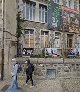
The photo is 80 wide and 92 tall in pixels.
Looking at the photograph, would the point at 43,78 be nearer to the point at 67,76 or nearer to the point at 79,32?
the point at 67,76

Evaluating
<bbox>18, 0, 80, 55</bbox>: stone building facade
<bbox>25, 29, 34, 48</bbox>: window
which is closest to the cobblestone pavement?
<bbox>18, 0, 80, 55</bbox>: stone building facade

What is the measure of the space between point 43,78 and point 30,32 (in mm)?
11302

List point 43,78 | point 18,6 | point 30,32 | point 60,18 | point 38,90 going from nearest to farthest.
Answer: point 38,90, point 43,78, point 18,6, point 30,32, point 60,18

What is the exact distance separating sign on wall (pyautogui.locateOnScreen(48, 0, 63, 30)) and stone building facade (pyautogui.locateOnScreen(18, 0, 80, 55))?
0.37 m

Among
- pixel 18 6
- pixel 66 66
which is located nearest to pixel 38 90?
pixel 66 66

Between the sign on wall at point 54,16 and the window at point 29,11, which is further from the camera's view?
the sign on wall at point 54,16

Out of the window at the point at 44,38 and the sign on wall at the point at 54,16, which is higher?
the sign on wall at the point at 54,16

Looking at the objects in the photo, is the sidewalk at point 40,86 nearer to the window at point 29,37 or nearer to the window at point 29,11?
the window at point 29,37

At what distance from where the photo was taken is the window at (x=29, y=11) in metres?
31.3

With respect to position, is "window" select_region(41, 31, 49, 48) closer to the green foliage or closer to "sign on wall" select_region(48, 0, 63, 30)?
"sign on wall" select_region(48, 0, 63, 30)

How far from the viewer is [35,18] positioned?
32.2 m

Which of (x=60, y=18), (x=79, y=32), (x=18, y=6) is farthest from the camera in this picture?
(x=79, y=32)

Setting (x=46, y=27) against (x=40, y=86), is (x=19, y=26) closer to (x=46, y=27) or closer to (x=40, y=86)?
(x=46, y=27)

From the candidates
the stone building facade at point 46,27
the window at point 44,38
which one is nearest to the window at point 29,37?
the stone building facade at point 46,27
